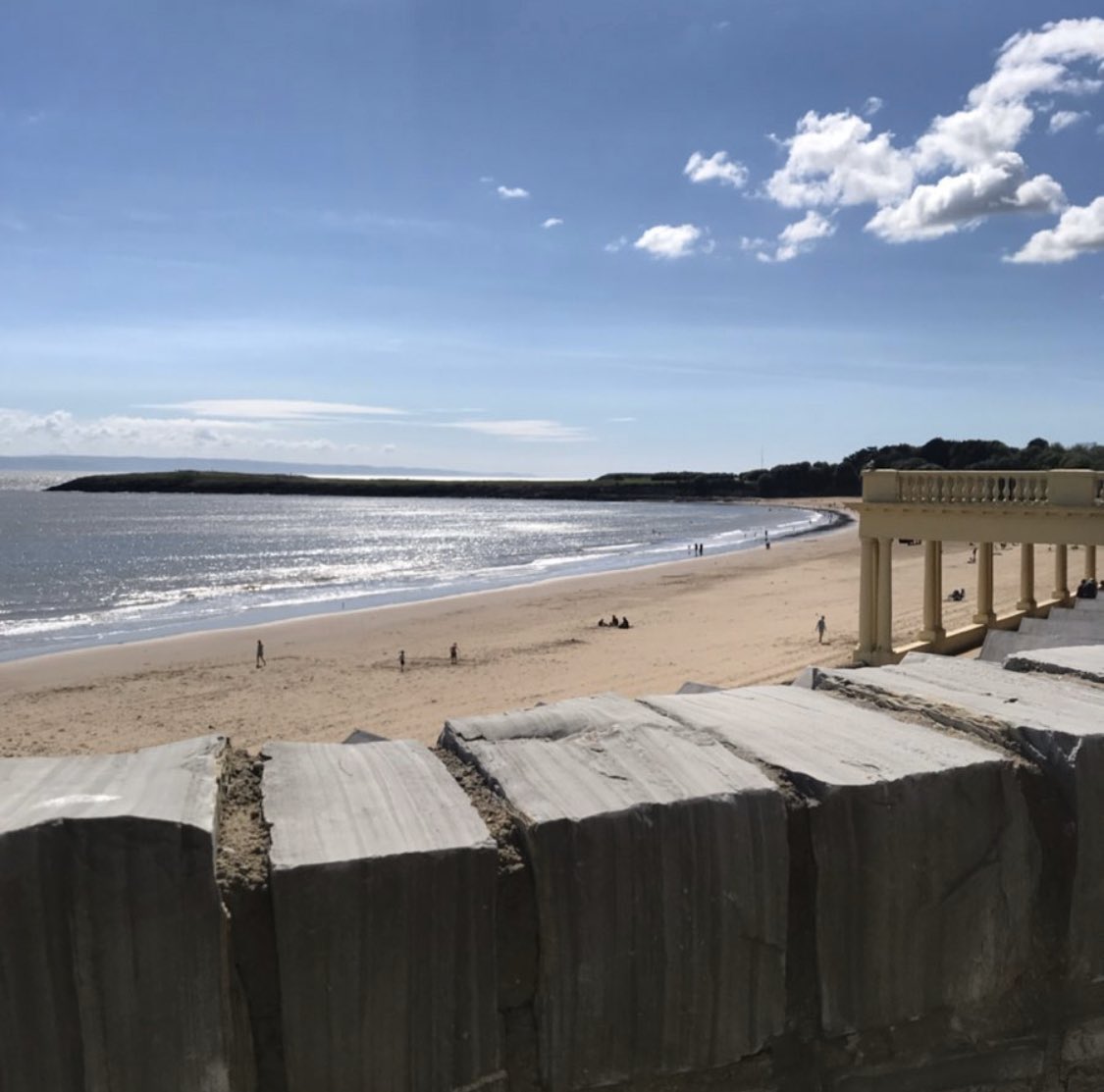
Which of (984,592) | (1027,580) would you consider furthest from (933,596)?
(1027,580)

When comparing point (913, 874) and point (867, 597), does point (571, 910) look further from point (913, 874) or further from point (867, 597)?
point (867, 597)

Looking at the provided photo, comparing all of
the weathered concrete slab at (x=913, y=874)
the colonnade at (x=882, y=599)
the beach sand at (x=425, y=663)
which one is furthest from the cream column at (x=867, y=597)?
the weathered concrete slab at (x=913, y=874)

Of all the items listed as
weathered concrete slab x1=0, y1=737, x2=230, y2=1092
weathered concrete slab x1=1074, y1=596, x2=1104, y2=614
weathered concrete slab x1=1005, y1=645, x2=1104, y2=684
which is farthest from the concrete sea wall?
weathered concrete slab x1=1074, y1=596, x2=1104, y2=614

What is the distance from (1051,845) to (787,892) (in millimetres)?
527

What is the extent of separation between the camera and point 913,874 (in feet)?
5.56

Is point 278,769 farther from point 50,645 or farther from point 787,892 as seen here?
point 50,645

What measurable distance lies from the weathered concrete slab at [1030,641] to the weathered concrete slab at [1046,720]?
358 inches

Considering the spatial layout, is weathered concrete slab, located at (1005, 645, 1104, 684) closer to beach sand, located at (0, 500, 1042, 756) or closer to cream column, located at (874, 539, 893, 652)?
cream column, located at (874, 539, 893, 652)

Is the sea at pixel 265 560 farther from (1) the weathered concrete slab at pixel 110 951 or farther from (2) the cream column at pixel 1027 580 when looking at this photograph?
(1) the weathered concrete slab at pixel 110 951

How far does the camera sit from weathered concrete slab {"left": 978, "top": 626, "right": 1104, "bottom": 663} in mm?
11039

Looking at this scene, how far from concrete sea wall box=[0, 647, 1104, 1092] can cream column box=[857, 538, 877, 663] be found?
15594 mm

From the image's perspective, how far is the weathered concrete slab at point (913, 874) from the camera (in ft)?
5.46

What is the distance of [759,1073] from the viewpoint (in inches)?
64.5

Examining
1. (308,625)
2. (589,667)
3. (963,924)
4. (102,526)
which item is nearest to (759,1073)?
(963,924)
